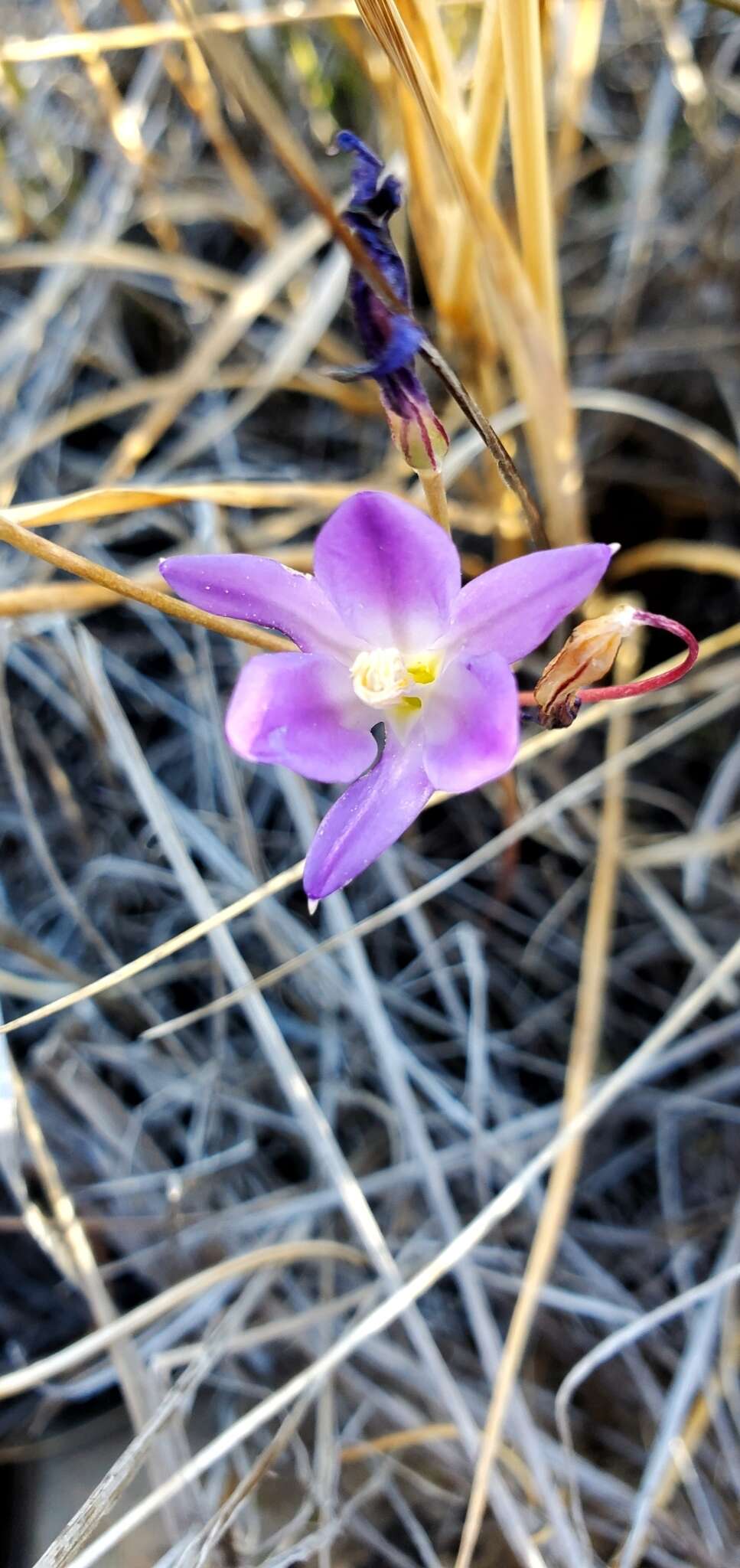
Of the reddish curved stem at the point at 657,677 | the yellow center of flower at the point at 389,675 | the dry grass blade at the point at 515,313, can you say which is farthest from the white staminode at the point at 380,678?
the dry grass blade at the point at 515,313

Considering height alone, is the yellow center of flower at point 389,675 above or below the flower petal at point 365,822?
above

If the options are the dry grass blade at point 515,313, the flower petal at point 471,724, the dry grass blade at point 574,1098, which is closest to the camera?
the flower petal at point 471,724

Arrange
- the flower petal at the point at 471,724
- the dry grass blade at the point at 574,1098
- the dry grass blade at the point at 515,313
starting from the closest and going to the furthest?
the flower petal at the point at 471,724, the dry grass blade at the point at 515,313, the dry grass blade at the point at 574,1098

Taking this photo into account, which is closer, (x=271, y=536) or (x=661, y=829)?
(x=271, y=536)

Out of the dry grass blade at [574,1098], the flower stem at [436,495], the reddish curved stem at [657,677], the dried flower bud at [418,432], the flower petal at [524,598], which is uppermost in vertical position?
the dried flower bud at [418,432]

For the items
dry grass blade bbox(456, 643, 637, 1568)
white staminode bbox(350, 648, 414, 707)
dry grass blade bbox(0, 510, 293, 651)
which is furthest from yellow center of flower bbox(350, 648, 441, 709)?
dry grass blade bbox(456, 643, 637, 1568)

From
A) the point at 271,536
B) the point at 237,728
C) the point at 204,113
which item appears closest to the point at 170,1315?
the point at 237,728

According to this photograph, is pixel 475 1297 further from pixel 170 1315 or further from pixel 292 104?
pixel 292 104

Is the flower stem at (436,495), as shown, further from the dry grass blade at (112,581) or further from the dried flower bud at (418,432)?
the dry grass blade at (112,581)
